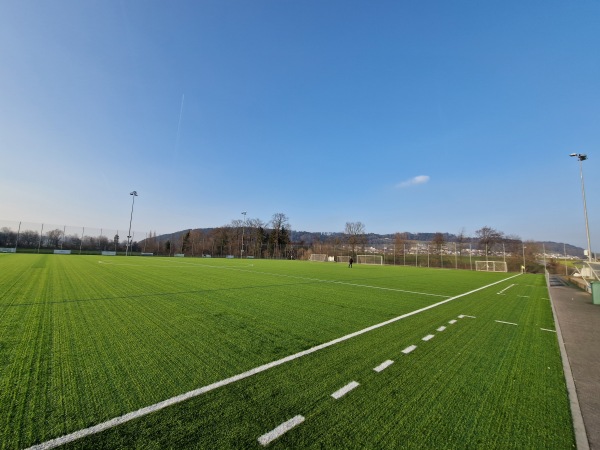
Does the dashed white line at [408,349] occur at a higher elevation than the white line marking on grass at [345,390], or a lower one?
lower

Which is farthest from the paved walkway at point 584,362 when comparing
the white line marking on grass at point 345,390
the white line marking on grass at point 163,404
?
the white line marking on grass at point 163,404

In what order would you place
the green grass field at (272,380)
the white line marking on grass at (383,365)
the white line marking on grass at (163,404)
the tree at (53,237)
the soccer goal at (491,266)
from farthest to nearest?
the tree at (53,237)
the soccer goal at (491,266)
the white line marking on grass at (383,365)
the green grass field at (272,380)
the white line marking on grass at (163,404)

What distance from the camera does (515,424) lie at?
2.40 meters

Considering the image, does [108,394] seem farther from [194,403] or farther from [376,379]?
[376,379]

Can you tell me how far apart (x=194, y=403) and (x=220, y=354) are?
3.93ft

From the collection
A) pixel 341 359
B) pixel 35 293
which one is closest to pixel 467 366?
pixel 341 359

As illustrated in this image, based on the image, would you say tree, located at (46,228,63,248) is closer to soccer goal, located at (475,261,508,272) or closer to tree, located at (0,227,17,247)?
tree, located at (0,227,17,247)

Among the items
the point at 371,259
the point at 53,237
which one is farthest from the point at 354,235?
the point at 53,237

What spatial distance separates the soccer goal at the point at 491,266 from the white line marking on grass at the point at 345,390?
40169 mm

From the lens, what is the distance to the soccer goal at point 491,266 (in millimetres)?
34344

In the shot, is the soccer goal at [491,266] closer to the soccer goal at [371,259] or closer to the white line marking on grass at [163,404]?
the soccer goal at [371,259]

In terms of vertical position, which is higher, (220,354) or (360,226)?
(360,226)

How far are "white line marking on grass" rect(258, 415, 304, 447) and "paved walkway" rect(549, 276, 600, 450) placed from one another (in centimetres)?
226

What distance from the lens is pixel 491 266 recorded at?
35656mm
